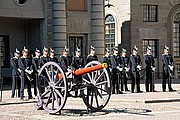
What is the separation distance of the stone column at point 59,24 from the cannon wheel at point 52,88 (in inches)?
537

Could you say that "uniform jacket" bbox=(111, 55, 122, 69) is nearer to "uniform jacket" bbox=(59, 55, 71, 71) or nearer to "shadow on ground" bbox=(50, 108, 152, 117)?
"uniform jacket" bbox=(59, 55, 71, 71)

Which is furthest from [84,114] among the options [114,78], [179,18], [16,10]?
[179,18]

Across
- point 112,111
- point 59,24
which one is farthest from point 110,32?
point 112,111

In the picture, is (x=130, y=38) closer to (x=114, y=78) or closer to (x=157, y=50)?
(x=157, y=50)

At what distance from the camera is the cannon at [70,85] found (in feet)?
49.0

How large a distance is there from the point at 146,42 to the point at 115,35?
2.19m

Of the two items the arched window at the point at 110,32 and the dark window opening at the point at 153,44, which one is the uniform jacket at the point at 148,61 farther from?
the arched window at the point at 110,32

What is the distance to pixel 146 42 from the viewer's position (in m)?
37.1

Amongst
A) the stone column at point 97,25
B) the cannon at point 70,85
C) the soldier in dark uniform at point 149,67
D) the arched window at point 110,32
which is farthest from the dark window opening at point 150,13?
the cannon at point 70,85

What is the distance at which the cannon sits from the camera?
14927mm

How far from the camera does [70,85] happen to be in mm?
15117

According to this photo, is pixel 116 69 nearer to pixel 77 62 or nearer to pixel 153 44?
pixel 77 62

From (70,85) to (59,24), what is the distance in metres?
15.2

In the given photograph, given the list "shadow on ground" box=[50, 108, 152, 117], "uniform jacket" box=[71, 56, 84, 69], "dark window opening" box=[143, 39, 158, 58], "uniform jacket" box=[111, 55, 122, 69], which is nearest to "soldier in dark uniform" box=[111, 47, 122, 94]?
"uniform jacket" box=[111, 55, 122, 69]
